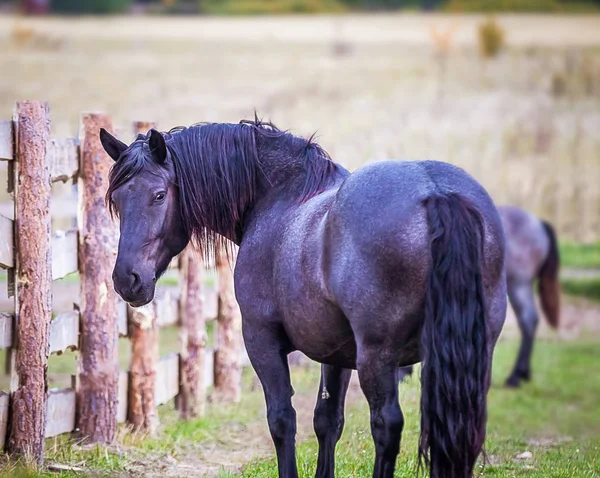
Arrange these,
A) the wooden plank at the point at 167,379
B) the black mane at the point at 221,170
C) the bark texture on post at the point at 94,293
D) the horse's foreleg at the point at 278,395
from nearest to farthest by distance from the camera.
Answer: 1. the horse's foreleg at the point at 278,395
2. the black mane at the point at 221,170
3. the bark texture on post at the point at 94,293
4. the wooden plank at the point at 167,379

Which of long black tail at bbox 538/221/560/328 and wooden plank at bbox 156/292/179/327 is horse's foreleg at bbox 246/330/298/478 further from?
long black tail at bbox 538/221/560/328

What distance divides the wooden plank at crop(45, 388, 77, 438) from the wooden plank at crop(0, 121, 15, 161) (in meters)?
1.50

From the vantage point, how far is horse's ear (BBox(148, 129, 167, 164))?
4211 mm

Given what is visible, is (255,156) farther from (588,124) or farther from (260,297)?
(588,124)

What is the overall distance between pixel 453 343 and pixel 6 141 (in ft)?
9.27

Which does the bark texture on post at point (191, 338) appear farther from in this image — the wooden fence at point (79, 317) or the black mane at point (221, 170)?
the black mane at point (221, 170)

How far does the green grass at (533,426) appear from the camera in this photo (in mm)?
5066

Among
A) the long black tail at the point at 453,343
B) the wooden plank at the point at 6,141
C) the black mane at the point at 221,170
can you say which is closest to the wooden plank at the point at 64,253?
the wooden plank at the point at 6,141

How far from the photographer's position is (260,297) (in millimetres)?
4266

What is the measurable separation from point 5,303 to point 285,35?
71.6 feet

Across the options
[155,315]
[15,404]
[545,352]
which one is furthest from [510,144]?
[15,404]

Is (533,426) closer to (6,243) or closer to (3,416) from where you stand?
(3,416)

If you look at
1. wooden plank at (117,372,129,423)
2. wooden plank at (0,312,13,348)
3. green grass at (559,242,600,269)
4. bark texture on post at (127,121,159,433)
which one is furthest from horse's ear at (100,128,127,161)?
green grass at (559,242,600,269)

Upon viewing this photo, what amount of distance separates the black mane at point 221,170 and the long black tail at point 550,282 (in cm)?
787
